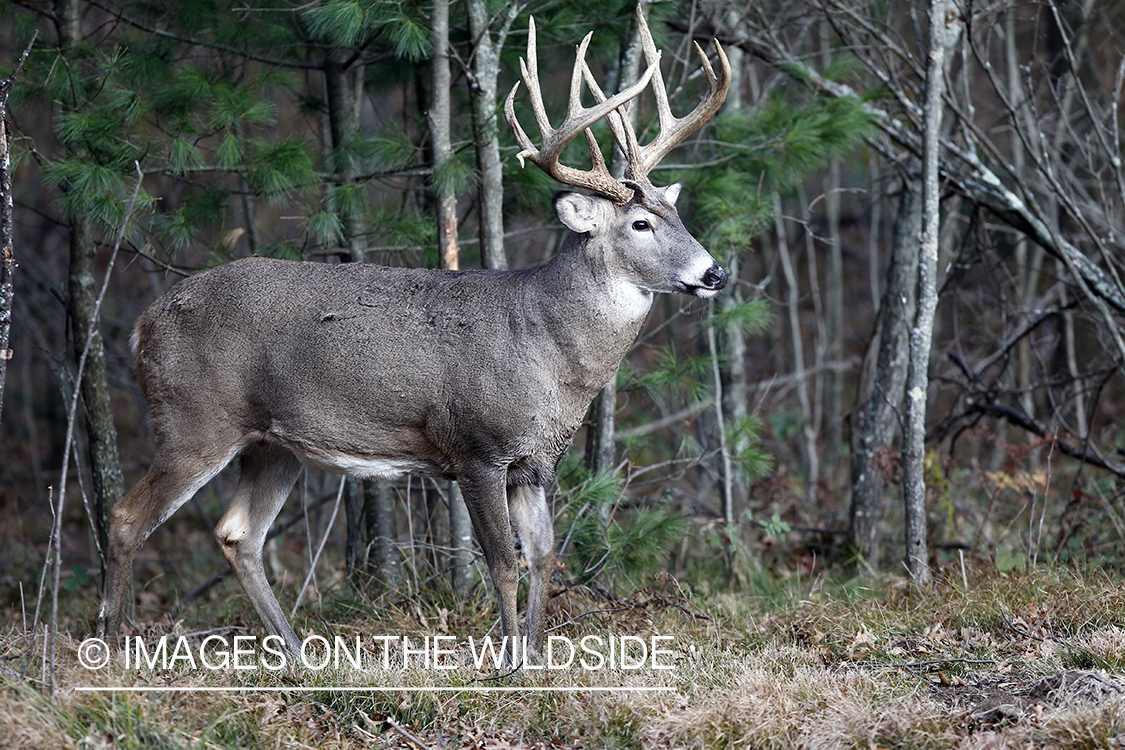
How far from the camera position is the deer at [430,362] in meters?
4.77

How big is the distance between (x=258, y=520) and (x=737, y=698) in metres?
2.68

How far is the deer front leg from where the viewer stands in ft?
15.7

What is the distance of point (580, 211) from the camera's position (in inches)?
190

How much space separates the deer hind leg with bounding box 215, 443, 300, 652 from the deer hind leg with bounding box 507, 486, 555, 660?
121cm

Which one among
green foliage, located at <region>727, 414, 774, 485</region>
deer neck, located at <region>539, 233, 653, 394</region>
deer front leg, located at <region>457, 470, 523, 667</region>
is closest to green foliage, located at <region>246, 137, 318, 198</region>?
deer neck, located at <region>539, 233, 653, 394</region>

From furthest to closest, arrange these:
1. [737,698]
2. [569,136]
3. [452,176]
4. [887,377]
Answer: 1. [887,377]
2. [452,176]
3. [569,136]
4. [737,698]

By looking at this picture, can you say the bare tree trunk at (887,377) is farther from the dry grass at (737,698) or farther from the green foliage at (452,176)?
the green foliage at (452,176)

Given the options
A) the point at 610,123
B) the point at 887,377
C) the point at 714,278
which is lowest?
the point at 887,377

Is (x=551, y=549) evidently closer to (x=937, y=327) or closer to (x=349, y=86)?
(x=349, y=86)

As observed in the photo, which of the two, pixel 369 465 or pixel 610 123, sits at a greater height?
pixel 610 123

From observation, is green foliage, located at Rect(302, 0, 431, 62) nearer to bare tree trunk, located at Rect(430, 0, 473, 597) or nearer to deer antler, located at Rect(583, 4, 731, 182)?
bare tree trunk, located at Rect(430, 0, 473, 597)

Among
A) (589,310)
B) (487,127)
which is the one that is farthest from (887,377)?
(487,127)

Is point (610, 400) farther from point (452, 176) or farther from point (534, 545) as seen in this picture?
point (452, 176)

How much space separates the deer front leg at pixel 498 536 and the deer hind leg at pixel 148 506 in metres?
1.18
